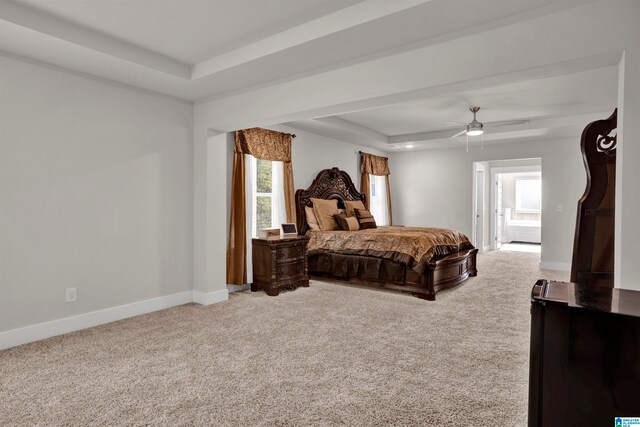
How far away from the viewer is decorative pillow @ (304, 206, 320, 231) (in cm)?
571

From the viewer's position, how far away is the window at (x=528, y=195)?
445 inches

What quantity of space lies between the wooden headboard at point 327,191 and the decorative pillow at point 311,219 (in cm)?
5

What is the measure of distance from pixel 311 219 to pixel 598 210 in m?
3.98

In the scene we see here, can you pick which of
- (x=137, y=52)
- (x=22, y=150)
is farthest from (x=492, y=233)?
(x=22, y=150)

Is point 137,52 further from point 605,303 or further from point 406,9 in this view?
point 605,303

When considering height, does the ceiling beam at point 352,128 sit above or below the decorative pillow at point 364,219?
above

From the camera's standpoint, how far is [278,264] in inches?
185

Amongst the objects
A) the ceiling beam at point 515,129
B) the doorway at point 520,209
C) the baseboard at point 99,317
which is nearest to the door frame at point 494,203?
the doorway at point 520,209

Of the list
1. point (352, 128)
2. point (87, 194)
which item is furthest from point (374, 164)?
point (87, 194)

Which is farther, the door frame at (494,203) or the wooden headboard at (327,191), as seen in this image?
the door frame at (494,203)

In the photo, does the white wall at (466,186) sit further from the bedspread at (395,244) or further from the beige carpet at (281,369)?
the beige carpet at (281,369)

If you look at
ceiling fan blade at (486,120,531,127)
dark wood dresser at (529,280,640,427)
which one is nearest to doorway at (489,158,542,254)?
ceiling fan blade at (486,120,531,127)

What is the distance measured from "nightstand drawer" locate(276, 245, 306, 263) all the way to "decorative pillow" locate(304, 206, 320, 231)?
720 mm

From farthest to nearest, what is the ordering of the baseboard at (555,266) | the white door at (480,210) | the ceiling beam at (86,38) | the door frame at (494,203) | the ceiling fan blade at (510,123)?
Answer: the door frame at (494,203), the white door at (480,210), the baseboard at (555,266), the ceiling fan blade at (510,123), the ceiling beam at (86,38)
